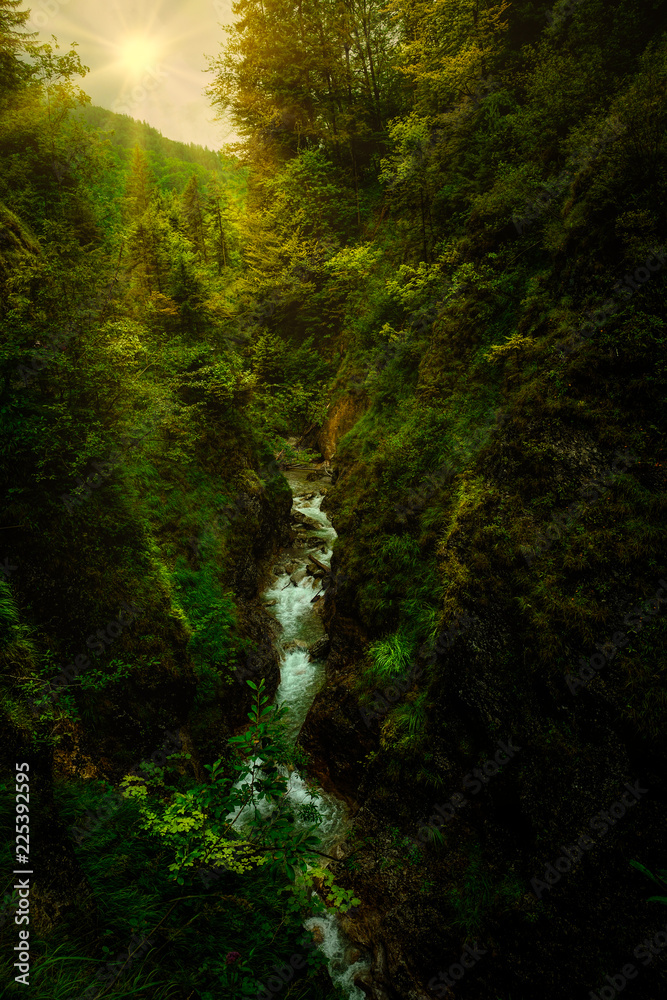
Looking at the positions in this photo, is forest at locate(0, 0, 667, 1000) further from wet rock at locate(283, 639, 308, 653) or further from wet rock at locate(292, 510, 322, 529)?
wet rock at locate(292, 510, 322, 529)

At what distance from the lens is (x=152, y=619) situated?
7301 mm

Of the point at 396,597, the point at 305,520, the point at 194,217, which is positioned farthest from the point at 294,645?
the point at 194,217

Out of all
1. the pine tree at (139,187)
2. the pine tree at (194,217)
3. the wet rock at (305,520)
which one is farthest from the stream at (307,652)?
the pine tree at (139,187)

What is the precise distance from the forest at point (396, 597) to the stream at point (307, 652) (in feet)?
0.22

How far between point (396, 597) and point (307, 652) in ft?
12.2

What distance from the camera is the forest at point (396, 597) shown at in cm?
432

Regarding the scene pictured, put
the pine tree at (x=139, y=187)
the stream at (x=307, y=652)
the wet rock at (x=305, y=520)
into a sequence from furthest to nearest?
the pine tree at (x=139, y=187) < the wet rock at (x=305, y=520) < the stream at (x=307, y=652)

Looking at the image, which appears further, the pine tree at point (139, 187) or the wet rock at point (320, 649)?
the pine tree at point (139, 187)

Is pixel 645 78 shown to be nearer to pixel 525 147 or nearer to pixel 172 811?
pixel 525 147

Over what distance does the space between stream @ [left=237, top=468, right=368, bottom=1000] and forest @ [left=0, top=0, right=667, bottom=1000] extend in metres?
0.07

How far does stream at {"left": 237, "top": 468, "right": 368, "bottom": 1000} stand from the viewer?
5984 mm

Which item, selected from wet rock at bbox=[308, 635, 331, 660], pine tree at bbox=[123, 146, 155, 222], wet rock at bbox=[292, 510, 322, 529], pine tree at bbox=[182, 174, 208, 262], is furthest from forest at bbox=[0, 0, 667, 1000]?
pine tree at bbox=[123, 146, 155, 222]

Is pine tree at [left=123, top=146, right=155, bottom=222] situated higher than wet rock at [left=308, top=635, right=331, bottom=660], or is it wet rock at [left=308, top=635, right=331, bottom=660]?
pine tree at [left=123, top=146, right=155, bottom=222]

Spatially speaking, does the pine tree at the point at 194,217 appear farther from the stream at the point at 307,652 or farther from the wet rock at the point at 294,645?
the wet rock at the point at 294,645
